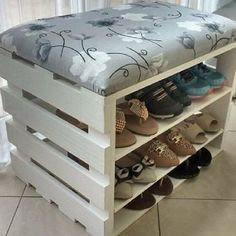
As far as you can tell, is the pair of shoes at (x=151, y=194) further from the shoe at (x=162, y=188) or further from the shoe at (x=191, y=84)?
the shoe at (x=191, y=84)

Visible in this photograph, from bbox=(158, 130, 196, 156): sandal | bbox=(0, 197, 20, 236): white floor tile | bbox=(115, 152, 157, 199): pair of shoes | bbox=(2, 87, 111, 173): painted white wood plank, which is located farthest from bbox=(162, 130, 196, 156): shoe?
bbox=(0, 197, 20, 236): white floor tile

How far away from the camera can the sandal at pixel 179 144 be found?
1039 millimetres

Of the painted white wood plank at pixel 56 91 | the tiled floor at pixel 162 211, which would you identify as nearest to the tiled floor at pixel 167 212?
the tiled floor at pixel 162 211

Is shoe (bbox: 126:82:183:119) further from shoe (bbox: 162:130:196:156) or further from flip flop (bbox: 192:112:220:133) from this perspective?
flip flop (bbox: 192:112:220:133)

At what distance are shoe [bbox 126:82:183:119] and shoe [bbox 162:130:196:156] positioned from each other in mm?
135

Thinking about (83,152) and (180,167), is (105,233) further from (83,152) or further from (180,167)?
(180,167)

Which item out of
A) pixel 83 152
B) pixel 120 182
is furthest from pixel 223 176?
pixel 83 152

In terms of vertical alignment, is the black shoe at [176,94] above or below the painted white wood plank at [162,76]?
below

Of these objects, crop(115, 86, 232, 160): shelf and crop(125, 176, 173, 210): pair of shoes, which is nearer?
crop(115, 86, 232, 160): shelf

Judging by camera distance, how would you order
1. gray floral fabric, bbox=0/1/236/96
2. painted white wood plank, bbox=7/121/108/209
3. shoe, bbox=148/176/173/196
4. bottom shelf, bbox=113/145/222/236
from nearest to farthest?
gray floral fabric, bbox=0/1/236/96 < painted white wood plank, bbox=7/121/108/209 < bottom shelf, bbox=113/145/222/236 < shoe, bbox=148/176/173/196

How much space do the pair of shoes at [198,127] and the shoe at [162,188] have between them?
5.9 inches

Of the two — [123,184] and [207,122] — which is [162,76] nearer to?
[123,184]

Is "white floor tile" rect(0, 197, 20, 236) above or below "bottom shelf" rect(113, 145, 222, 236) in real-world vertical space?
below

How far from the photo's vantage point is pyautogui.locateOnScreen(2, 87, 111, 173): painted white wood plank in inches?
30.6
